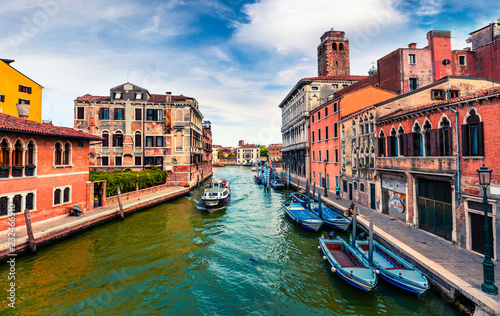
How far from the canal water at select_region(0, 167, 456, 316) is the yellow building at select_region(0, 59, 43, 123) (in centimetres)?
1738

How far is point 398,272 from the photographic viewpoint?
853cm

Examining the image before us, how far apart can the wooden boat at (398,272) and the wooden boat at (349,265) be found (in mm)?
408

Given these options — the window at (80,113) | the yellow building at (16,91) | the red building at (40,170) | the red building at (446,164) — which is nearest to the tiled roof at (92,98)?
the window at (80,113)

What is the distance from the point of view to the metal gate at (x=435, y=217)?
11.3 metres

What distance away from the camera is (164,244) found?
13.9 m

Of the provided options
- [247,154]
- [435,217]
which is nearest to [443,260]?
[435,217]

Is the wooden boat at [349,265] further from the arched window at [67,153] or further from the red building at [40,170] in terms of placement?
the arched window at [67,153]

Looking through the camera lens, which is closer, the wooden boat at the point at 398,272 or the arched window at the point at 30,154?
the wooden boat at the point at 398,272

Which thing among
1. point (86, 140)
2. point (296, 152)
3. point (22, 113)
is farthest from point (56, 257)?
point (296, 152)

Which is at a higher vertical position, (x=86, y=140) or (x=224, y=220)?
(x=86, y=140)

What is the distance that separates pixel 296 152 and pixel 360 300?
35.0 metres

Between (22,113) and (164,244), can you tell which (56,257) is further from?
(22,113)

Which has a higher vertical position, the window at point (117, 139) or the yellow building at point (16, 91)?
the yellow building at point (16, 91)

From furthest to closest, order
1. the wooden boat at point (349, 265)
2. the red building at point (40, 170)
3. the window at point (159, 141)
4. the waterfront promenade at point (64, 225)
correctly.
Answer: the window at point (159, 141), the red building at point (40, 170), the waterfront promenade at point (64, 225), the wooden boat at point (349, 265)
